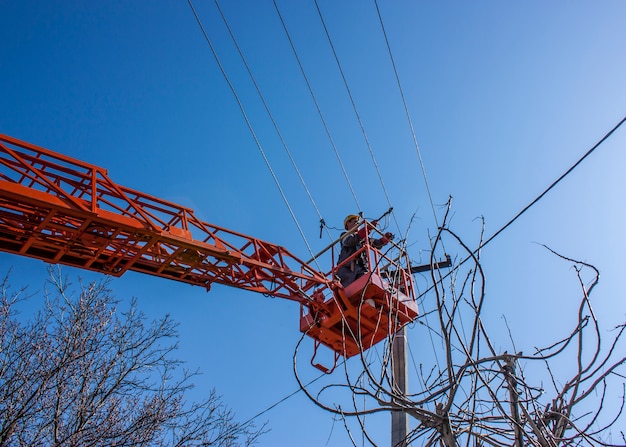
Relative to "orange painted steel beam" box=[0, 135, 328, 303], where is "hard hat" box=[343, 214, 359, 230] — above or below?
above

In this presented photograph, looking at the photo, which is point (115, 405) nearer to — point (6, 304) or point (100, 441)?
point (100, 441)

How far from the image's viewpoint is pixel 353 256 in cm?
1116

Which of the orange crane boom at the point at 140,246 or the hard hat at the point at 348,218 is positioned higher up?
the hard hat at the point at 348,218

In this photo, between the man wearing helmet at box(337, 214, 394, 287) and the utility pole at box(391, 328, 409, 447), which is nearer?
the utility pole at box(391, 328, 409, 447)

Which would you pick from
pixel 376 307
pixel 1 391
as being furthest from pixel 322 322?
pixel 1 391

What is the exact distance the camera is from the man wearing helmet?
1121 cm

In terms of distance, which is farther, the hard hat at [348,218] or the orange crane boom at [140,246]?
the hard hat at [348,218]

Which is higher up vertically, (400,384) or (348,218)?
(348,218)

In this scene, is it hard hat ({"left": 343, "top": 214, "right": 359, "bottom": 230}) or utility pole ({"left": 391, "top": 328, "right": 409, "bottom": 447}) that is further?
hard hat ({"left": 343, "top": 214, "right": 359, "bottom": 230})

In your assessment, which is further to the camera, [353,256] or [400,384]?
[353,256]

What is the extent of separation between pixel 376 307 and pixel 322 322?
116 centimetres

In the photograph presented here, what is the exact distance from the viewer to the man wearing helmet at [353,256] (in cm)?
1121

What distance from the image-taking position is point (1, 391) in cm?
914

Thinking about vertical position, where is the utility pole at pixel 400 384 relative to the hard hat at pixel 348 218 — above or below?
below
